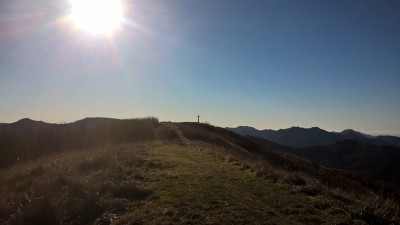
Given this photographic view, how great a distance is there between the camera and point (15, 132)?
102 feet

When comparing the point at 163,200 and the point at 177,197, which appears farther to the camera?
the point at 177,197

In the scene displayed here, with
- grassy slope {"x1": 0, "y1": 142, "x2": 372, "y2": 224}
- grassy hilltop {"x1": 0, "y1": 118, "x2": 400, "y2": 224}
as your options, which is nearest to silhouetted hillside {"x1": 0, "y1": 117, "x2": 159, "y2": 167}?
grassy hilltop {"x1": 0, "y1": 118, "x2": 400, "y2": 224}

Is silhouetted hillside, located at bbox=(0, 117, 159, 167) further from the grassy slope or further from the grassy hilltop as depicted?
the grassy slope

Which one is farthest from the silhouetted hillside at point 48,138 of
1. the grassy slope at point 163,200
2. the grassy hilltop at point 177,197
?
the grassy slope at point 163,200

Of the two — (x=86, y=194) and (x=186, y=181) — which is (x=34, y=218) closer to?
(x=86, y=194)

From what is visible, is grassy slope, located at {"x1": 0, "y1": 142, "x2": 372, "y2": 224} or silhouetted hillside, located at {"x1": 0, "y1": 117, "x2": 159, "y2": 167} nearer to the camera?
grassy slope, located at {"x1": 0, "y1": 142, "x2": 372, "y2": 224}

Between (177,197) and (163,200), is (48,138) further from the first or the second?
(163,200)

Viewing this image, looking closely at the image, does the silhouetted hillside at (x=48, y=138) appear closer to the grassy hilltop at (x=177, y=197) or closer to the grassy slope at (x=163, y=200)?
the grassy hilltop at (x=177, y=197)

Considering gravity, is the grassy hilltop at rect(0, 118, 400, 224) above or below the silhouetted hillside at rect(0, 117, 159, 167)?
below

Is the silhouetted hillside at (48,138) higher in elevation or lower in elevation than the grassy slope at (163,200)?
higher

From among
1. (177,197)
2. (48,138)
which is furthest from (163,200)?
(48,138)

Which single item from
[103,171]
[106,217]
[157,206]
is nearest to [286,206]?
[157,206]

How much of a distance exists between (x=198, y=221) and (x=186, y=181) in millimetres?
5586

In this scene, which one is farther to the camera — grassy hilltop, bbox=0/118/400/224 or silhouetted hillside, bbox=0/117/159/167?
silhouetted hillside, bbox=0/117/159/167
